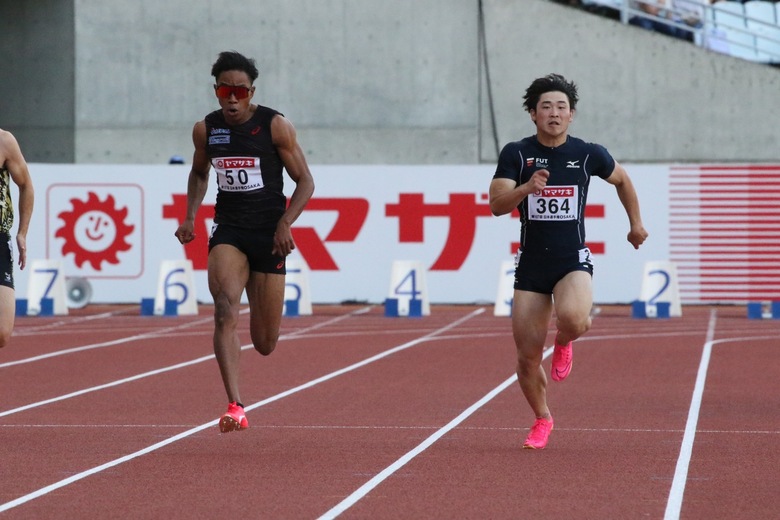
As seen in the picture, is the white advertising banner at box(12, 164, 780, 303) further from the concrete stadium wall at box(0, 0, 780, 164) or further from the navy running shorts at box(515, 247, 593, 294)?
the navy running shorts at box(515, 247, 593, 294)

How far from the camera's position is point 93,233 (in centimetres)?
2280

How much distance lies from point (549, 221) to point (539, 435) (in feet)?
3.80

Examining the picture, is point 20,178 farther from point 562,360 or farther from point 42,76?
point 42,76

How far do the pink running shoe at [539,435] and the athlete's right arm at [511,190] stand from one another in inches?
46.9

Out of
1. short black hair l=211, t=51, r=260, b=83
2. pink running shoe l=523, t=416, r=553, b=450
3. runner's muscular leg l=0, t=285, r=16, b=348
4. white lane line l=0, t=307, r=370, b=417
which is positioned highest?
short black hair l=211, t=51, r=260, b=83

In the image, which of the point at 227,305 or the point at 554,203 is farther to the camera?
the point at 227,305

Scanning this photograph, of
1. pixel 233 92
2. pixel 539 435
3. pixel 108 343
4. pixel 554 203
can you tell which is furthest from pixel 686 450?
pixel 108 343

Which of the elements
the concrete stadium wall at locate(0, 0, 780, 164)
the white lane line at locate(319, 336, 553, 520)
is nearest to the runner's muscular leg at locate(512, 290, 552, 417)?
the white lane line at locate(319, 336, 553, 520)

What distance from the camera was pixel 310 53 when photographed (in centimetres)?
2842

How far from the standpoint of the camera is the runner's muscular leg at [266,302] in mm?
9492

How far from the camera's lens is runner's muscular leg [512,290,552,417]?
8.84 metres

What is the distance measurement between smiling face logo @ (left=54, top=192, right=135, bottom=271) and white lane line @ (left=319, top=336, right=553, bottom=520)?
11299 millimetres

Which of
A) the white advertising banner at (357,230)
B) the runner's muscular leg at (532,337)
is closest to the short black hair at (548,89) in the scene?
the runner's muscular leg at (532,337)

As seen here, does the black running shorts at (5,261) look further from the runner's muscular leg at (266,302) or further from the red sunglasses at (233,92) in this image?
the red sunglasses at (233,92)
